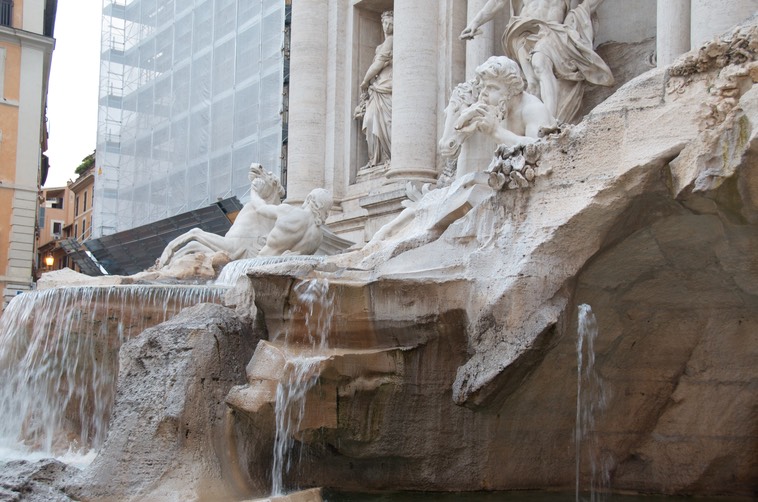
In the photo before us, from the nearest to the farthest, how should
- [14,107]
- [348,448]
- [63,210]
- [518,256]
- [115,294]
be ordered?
[518,256] < [348,448] < [115,294] < [14,107] < [63,210]

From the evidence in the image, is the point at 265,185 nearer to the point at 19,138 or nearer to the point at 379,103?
the point at 379,103

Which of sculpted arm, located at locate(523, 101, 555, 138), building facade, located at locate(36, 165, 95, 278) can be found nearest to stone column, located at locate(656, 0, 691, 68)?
sculpted arm, located at locate(523, 101, 555, 138)

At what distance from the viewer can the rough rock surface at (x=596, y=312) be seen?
4.79 meters

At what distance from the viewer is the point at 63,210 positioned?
48.3m

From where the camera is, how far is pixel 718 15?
29.3 ft

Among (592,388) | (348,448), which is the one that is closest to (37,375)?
(348,448)

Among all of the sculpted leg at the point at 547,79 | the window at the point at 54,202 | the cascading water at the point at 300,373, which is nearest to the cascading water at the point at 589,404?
the cascading water at the point at 300,373

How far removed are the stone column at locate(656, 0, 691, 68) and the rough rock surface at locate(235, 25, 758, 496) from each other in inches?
192

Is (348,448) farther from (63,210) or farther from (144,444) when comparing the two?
(63,210)

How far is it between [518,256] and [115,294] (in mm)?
3904

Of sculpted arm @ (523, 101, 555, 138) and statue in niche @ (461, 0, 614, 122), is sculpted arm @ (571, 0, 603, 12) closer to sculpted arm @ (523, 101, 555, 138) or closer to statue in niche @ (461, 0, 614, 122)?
statue in niche @ (461, 0, 614, 122)

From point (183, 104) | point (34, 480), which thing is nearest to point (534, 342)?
point (34, 480)

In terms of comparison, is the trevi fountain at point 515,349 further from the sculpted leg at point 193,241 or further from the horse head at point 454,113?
the sculpted leg at point 193,241

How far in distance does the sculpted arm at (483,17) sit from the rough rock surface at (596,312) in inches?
240
